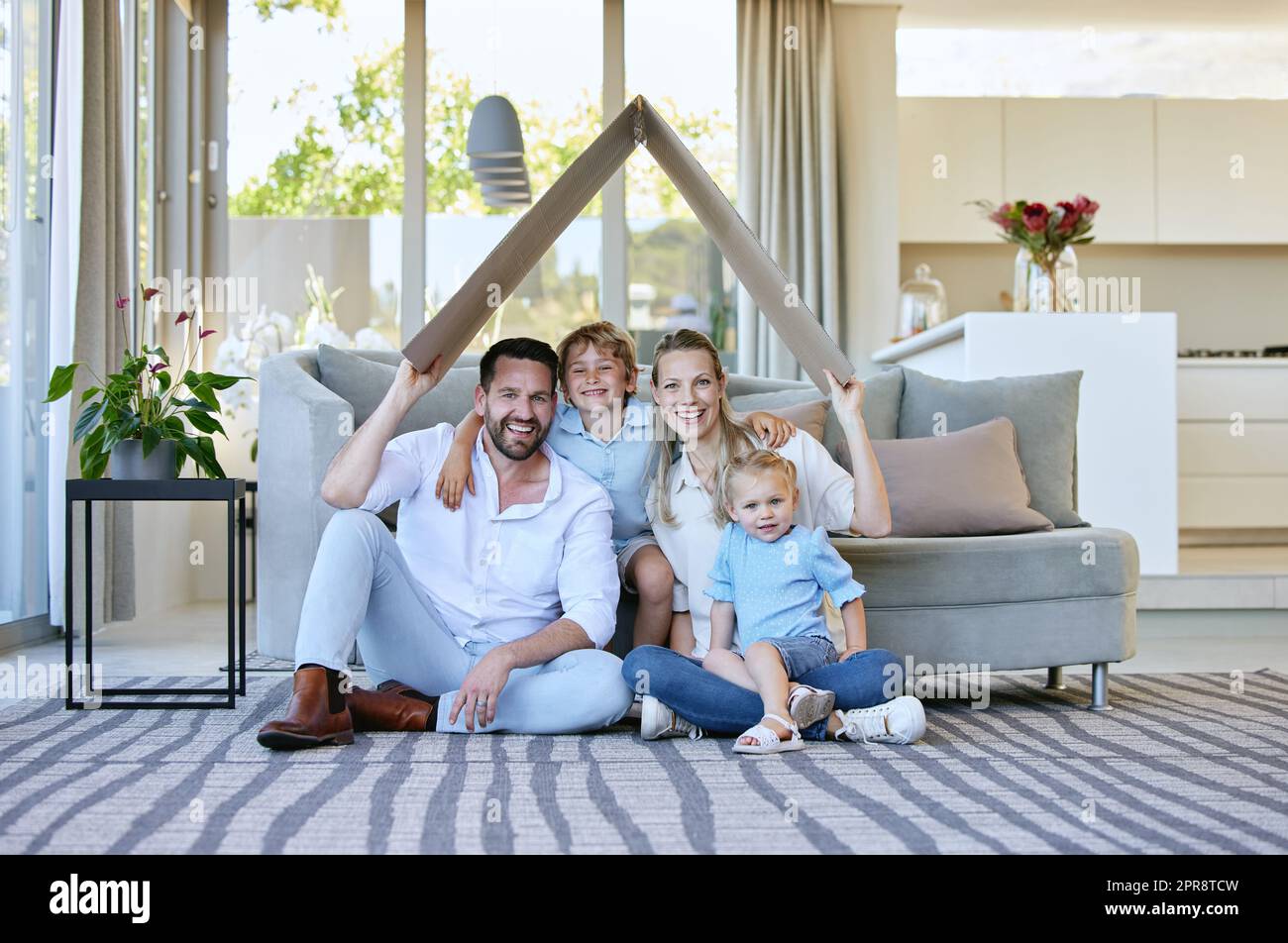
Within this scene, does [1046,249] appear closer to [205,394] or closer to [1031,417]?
[1031,417]

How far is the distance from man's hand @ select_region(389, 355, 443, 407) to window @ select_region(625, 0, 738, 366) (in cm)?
333

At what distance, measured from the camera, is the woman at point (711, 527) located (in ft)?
7.29

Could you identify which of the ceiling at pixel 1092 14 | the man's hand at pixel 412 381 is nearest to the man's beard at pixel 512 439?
the man's hand at pixel 412 381

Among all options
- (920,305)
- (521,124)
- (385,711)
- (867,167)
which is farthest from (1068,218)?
(385,711)

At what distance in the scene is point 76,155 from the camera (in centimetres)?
385

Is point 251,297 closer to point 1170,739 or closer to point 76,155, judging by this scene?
point 76,155

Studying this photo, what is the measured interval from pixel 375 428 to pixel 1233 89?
5728 mm

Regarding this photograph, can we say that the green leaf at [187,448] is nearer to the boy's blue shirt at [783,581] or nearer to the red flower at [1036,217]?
the boy's blue shirt at [783,581]

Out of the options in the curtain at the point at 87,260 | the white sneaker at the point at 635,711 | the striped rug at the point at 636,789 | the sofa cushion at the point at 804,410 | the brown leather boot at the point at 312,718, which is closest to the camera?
the striped rug at the point at 636,789

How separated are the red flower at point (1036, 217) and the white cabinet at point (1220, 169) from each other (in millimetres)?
2198

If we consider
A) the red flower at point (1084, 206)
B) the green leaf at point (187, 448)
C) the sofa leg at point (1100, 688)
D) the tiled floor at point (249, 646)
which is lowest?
the tiled floor at point (249, 646)

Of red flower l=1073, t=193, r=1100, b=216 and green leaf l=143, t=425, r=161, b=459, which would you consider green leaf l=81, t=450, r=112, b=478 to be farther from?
red flower l=1073, t=193, r=1100, b=216
